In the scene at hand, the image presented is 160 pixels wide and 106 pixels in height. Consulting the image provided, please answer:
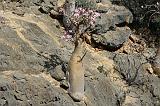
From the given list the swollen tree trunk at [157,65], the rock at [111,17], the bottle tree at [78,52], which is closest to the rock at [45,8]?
the rock at [111,17]

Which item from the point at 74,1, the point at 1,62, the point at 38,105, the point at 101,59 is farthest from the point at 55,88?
the point at 74,1

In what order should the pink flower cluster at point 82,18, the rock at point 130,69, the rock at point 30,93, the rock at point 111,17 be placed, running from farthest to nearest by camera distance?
the rock at point 111,17 → the rock at point 130,69 → the pink flower cluster at point 82,18 → the rock at point 30,93

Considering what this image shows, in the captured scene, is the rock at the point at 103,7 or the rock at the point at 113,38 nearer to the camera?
the rock at the point at 113,38

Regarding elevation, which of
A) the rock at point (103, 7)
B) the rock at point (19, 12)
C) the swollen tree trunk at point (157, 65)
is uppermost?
the rock at point (19, 12)

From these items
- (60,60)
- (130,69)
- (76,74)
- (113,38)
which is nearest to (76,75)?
(76,74)

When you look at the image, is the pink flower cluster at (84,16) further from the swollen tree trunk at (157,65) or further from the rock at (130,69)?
the swollen tree trunk at (157,65)

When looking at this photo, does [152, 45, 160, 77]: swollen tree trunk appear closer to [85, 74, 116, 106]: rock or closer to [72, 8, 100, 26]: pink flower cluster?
[85, 74, 116, 106]: rock
